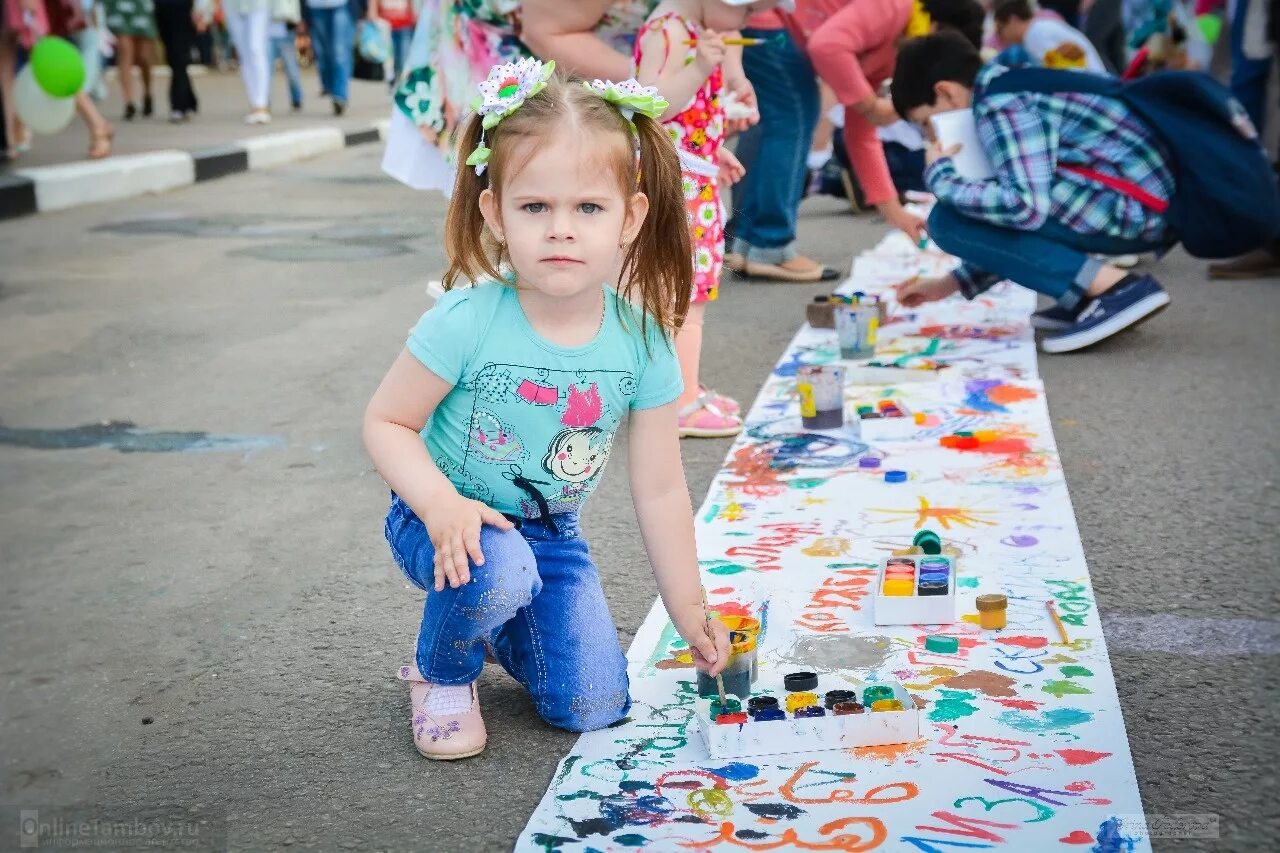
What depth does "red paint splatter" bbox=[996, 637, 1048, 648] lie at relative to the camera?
2.74 m

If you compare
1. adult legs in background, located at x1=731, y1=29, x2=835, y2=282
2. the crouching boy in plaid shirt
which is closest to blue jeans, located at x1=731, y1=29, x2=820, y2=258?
adult legs in background, located at x1=731, y1=29, x2=835, y2=282

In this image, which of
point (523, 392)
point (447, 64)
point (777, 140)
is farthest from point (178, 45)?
point (523, 392)

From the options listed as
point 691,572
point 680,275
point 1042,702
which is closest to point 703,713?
point 691,572

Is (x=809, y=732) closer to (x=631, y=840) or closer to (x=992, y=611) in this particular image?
(x=631, y=840)

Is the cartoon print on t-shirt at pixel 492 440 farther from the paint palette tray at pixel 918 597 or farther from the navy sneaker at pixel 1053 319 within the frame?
the navy sneaker at pixel 1053 319

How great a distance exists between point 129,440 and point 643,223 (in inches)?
86.3

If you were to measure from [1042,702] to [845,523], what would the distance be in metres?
0.99

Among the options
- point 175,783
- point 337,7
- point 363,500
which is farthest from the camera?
point 337,7

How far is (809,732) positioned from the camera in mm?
2379

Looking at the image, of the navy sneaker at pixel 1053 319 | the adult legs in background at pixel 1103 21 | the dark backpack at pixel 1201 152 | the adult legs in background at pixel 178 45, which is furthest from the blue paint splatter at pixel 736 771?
the adult legs in background at pixel 178 45

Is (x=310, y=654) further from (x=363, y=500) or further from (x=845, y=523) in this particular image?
(x=845, y=523)

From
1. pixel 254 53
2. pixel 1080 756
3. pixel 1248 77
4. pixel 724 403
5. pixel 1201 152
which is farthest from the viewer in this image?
pixel 254 53

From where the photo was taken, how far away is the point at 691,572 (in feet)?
8.20

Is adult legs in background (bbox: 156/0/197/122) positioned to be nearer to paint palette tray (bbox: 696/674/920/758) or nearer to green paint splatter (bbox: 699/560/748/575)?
green paint splatter (bbox: 699/560/748/575)
